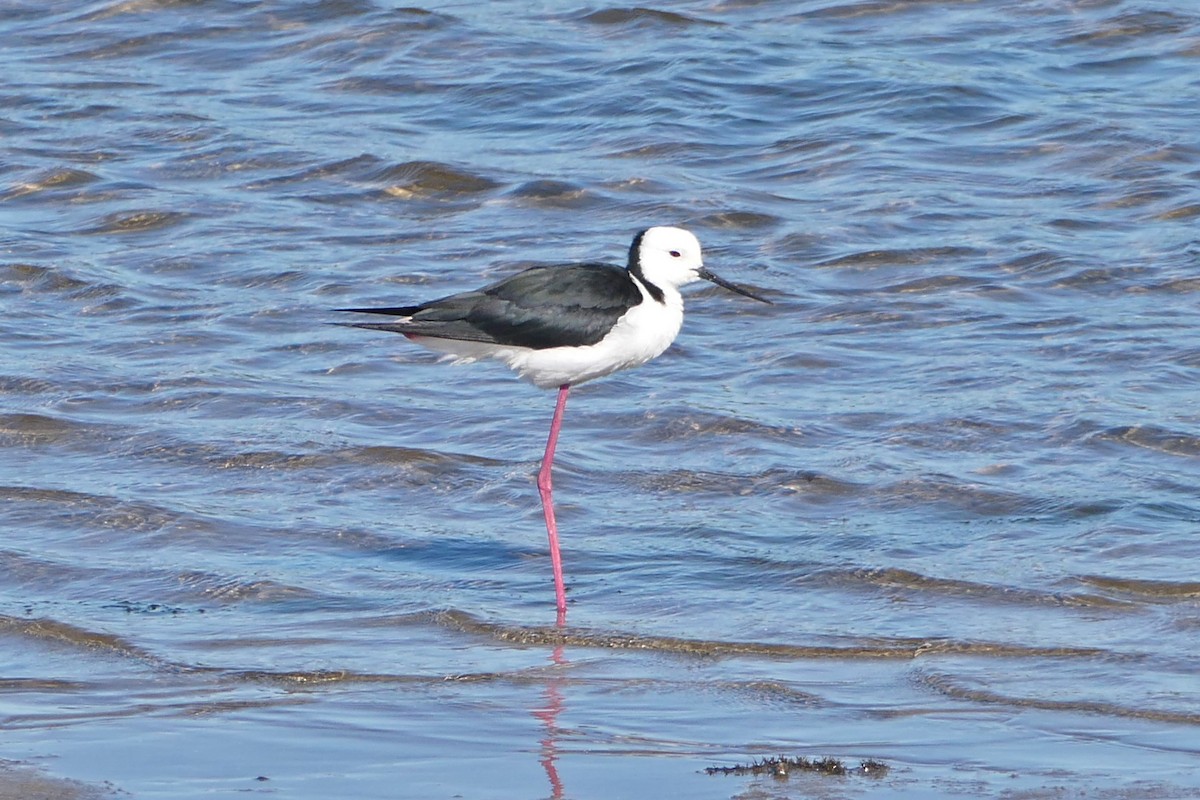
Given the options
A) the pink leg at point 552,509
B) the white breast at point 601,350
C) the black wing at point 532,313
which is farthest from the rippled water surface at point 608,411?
the black wing at point 532,313

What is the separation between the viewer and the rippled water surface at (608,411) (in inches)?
214

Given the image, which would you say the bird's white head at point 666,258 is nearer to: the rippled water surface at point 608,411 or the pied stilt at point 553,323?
the pied stilt at point 553,323

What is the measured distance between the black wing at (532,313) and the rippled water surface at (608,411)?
0.84 meters

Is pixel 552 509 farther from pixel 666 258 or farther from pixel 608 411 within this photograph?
pixel 608 411

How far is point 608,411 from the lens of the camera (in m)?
9.45

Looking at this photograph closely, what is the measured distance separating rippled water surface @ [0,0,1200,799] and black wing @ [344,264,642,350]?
84cm

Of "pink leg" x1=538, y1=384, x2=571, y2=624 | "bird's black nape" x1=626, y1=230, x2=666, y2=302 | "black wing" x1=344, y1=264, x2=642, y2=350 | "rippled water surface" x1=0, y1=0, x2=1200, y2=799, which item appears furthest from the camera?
"bird's black nape" x1=626, y1=230, x2=666, y2=302

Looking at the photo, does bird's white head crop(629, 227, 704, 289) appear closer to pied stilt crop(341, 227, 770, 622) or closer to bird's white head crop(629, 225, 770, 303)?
bird's white head crop(629, 225, 770, 303)

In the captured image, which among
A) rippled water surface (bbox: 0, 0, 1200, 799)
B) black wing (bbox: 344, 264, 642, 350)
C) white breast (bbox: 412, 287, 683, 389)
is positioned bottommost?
rippled water surface (bbox: 0, 0, 1200, 799)

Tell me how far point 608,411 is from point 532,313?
1.91 meters

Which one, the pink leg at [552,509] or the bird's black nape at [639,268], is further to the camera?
the bird's black nape at [639,268]

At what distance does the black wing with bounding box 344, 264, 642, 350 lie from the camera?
7.58 meters

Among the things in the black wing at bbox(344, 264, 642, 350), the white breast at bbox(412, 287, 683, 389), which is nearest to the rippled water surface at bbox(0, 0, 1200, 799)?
the white breast at bbox(412, 287, 683, 389)

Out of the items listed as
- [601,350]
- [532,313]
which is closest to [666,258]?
[601,350]
